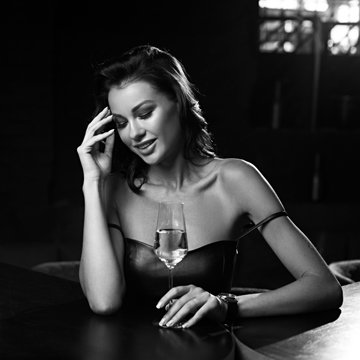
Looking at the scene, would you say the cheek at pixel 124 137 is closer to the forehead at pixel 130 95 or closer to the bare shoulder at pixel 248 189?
the forehead at pixel 130 95

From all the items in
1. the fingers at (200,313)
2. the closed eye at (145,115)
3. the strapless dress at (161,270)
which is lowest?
the strapless dress at (161,270)

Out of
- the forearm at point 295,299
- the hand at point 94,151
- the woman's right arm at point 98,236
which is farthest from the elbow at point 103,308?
the hand at point 94,151

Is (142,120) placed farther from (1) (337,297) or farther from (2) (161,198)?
(1) (337,297)

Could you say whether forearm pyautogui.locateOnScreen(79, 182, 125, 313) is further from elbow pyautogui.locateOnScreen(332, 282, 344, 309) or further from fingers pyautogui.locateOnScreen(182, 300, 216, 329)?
elbow pyautogui.locateOnScreen(332, 282, 344, 309)

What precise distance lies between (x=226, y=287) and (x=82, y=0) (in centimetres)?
297

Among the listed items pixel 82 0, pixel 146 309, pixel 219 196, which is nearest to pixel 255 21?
pixel 82 0

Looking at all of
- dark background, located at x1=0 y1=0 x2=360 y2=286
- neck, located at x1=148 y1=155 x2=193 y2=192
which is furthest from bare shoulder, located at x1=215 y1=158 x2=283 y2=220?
dark background, located at x1=0 y1=0 x2=360 y2=286

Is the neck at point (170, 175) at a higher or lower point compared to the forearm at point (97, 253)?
higher

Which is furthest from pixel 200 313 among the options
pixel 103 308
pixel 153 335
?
pixel 103 308

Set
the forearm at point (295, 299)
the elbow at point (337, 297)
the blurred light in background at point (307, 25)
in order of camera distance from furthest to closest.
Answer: the blurred light in background at point (307, 25) → the elbow at point (337, 297) → the forearm at point (295, 299)

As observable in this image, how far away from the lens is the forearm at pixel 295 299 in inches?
71.3

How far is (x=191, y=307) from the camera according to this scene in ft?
5.52

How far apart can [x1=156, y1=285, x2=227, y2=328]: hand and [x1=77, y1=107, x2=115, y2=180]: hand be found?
21.3 inches

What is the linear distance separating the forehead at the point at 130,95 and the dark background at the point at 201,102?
2.58m
